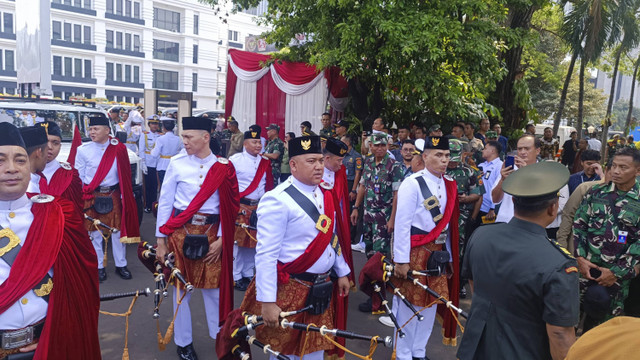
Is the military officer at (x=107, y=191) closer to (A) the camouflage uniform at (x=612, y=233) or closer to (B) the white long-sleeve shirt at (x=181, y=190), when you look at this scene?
(B) the white long-sleeve shirt at (x=181, y=190)

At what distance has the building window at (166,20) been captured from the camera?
52.0 m

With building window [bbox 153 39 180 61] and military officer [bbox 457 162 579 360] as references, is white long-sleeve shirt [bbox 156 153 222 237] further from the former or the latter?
building window [bbox 153 39 180 61]

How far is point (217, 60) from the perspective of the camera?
5641cm

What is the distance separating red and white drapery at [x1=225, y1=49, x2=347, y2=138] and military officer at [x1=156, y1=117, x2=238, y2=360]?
7.64 meters

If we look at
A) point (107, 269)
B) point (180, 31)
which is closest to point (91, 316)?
point (107, 269)

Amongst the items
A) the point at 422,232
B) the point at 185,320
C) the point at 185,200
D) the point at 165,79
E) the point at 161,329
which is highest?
the point at 165,79

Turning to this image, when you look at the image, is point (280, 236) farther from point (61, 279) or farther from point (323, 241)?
point (61, 279)

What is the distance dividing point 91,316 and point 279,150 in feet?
23.8

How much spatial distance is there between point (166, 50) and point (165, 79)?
3.29m

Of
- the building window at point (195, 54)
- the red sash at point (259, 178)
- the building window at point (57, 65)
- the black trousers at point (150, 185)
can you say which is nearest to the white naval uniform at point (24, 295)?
the red sash at point (259, 178)

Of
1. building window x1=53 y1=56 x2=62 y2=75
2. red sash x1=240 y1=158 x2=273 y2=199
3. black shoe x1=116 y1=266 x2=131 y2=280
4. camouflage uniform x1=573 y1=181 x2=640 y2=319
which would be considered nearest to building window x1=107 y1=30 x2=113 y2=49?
building window x1=53 y1=56 x2=62 y2=75

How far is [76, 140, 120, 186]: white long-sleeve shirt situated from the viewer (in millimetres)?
6457

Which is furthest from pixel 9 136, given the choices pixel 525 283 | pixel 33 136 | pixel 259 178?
pixel 259 178

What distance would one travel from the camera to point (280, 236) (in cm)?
314
